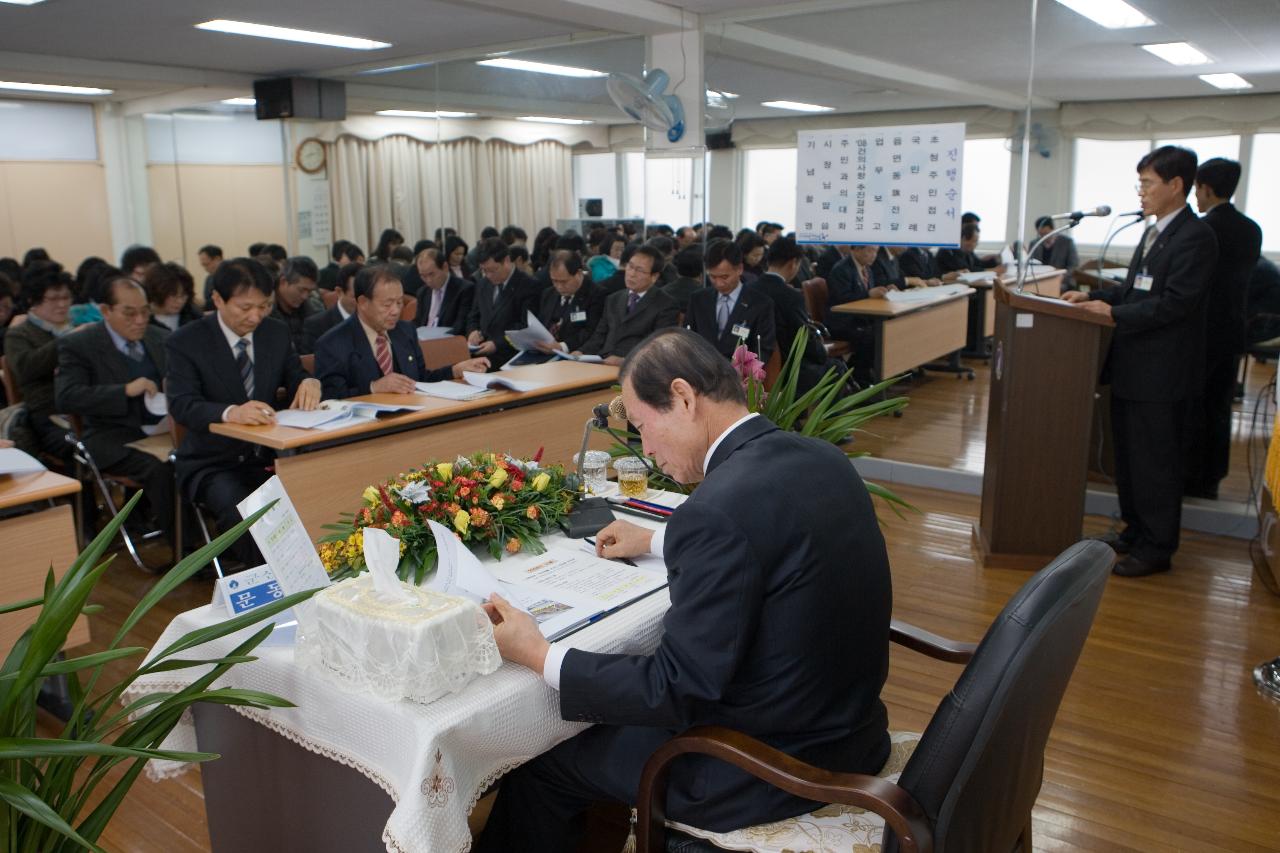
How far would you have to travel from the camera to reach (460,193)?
8141mm

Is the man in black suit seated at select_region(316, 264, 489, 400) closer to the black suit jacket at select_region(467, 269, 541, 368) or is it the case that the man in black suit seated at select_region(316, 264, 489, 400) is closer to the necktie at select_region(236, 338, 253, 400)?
the necktie at select_region(236, 338, 253, 400)

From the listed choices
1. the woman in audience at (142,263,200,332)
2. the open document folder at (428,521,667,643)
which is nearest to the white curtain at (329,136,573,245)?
the woman in audience at (142,263,200,332)

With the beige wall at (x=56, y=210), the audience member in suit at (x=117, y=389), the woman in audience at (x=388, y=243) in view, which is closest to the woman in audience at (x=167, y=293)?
the audience member in suit at (x=117, y=389)

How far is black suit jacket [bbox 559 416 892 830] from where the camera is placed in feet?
4.96

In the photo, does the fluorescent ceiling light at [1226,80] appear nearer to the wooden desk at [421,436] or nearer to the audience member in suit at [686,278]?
the audience member in suit at [686,278]

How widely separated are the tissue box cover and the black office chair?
0.36 m

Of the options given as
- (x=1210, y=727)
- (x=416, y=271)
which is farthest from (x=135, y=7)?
(x=1210, y=727)

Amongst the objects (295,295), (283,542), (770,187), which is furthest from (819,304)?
(283,542)

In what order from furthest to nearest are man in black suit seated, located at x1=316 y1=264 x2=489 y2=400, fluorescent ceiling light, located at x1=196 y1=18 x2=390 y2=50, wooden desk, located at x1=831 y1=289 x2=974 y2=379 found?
fluorescent ceiling light, located at x1=196 y1=18 x2=390 y2=50 → wooden desk, located at x1=831 y1=289 x2=974 y2=379 → man in black suit seated, located at x1=316 y1=264 x2=489 y2=400

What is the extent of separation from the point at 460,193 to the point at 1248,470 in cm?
596

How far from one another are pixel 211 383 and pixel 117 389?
0.66 meters

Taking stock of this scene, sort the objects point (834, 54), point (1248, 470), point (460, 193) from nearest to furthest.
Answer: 1. point (1248, 470)
2. point (834, 54)
3. point (460, 193)

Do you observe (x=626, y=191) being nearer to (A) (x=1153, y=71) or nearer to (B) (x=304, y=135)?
(A) (x=1153, y=71)

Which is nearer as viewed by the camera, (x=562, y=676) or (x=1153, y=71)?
(x=562, y=676)
